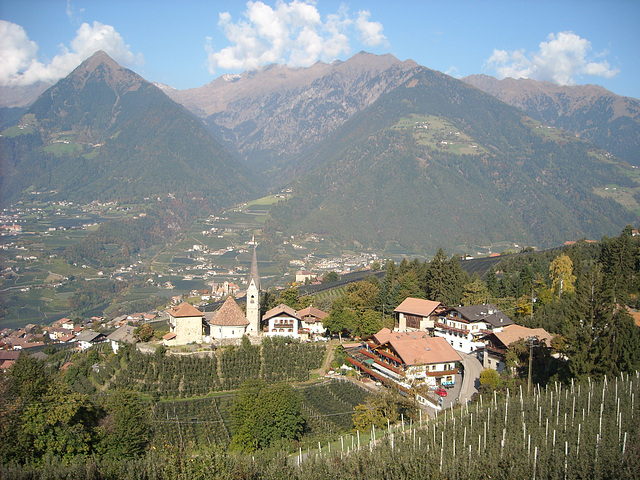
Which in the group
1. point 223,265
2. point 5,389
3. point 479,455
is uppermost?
point 223,265

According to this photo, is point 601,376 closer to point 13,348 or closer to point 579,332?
point 579,332

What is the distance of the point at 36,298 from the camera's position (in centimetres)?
12794

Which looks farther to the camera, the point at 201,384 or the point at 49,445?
the point at 201,384

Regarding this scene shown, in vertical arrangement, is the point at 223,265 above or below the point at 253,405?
above

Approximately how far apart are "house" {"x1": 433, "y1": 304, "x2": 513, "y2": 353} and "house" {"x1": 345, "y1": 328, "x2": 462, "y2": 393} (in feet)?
12.3

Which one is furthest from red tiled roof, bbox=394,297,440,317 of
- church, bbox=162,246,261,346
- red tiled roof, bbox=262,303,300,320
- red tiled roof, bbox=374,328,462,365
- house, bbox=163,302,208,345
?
house, bbox=163,302,208,345

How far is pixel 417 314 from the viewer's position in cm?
5134

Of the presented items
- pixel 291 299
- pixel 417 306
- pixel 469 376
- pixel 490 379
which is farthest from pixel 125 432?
pixel 417 306

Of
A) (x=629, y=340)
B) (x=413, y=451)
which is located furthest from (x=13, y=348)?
(x=629, y=340)

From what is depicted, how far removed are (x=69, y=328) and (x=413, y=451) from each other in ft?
271

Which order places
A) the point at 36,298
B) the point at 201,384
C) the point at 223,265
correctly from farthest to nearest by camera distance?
the point at 223,265, the point at 36,298, the point at 201,384

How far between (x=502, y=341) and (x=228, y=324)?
2328cm

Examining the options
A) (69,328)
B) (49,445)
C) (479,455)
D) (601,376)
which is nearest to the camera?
(479,455)

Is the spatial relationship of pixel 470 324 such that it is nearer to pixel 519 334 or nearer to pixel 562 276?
pixel 519 334
